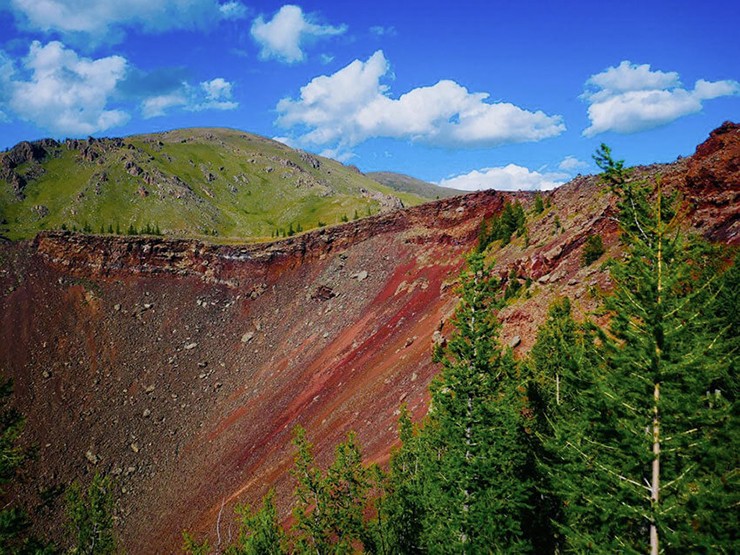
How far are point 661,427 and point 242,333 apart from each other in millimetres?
69910

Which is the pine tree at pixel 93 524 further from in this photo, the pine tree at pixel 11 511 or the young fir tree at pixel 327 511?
the young fir tree at pixel 327 511

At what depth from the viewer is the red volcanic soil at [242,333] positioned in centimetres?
4359

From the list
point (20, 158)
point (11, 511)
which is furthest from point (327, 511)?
point (20, 158)

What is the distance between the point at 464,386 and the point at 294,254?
67.2 metres

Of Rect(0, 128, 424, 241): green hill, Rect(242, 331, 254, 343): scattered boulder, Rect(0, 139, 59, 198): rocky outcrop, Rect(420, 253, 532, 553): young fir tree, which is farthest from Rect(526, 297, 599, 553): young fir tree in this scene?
Rect(0, 139, 59, 198): rocky outcrop

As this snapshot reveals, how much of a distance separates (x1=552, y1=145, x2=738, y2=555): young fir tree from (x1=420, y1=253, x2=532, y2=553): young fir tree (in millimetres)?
5523

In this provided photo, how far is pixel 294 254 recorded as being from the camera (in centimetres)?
8312

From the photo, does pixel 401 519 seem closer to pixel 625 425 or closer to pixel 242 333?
pixel 625 425

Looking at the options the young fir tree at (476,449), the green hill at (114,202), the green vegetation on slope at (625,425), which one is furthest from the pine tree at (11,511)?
the green hill at (114,202)

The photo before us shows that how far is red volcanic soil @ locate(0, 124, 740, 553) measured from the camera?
143 ft

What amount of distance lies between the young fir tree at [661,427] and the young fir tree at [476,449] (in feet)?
18.1

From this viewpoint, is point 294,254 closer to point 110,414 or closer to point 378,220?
point 378,220

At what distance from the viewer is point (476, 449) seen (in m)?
18.2

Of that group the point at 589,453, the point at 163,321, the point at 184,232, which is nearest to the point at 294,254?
the point at 163,321
